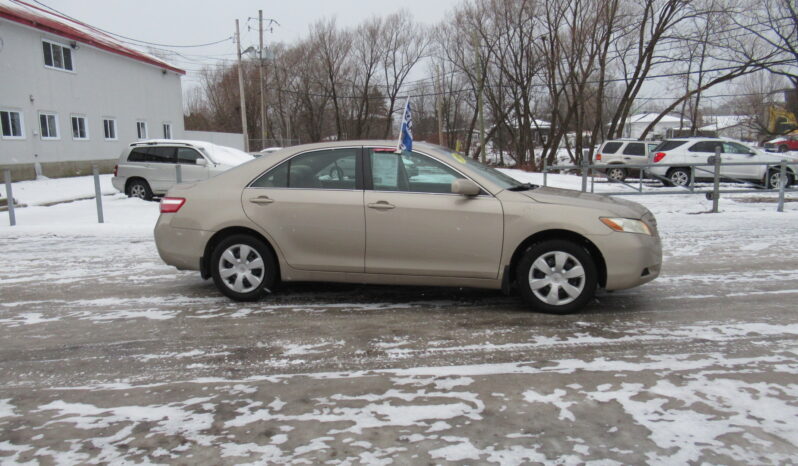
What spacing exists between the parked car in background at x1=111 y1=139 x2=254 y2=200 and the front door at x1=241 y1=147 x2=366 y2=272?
10.0 m

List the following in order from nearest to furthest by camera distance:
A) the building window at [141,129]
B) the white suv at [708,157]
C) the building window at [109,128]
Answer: the white suv at [708,157], the building window at [109,128], the building window at [141,129]

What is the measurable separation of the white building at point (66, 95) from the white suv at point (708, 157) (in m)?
22.8

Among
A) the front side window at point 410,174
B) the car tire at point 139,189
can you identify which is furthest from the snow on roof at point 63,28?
the front side window at point 410,174

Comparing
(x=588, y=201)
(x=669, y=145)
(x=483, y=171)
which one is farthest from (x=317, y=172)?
(x=669, y=145)

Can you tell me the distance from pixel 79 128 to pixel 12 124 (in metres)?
3.87

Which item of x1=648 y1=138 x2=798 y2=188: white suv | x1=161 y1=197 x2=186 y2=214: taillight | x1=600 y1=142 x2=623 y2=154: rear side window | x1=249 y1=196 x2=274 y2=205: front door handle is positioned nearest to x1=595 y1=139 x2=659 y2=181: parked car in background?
x1=600 y1=142 x2=623 y2=154: rear side window

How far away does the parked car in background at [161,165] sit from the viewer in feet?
48.3

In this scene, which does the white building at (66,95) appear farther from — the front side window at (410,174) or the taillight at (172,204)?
the front side window at (410,174)

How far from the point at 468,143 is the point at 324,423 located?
148 feet

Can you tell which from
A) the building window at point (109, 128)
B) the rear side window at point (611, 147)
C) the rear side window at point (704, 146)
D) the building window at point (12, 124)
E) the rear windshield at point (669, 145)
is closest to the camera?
the rear side window at point (704, 146)

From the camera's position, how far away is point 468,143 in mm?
46969

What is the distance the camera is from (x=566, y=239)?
4.83 meters

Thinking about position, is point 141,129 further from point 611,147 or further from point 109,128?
point 611,147

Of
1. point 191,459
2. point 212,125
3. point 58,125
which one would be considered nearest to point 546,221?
point 191,459
